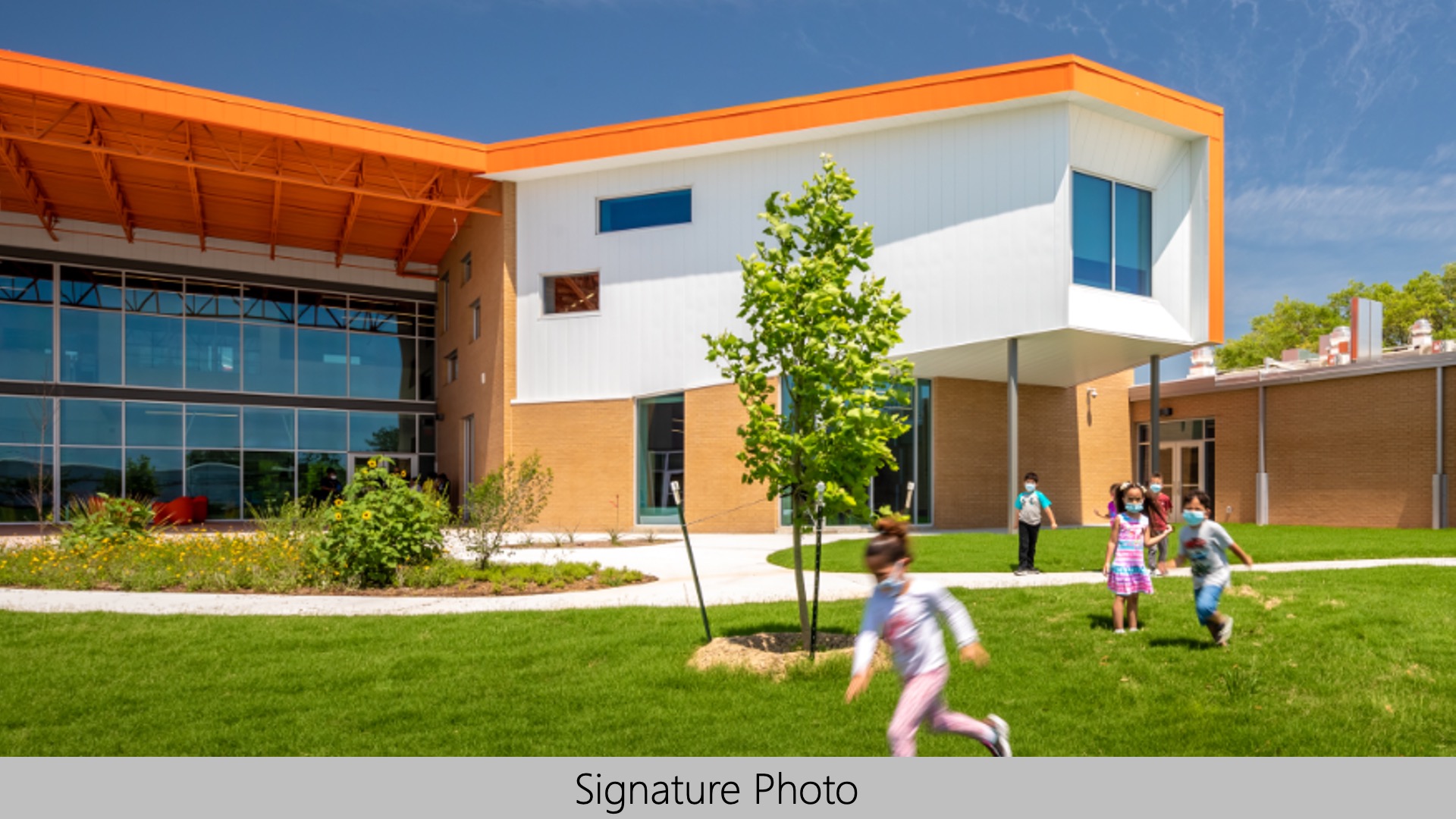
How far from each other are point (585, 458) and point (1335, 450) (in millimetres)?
20362

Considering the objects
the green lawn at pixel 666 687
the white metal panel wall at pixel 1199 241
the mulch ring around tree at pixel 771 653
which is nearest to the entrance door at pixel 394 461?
the green lawn at pixel 666 687

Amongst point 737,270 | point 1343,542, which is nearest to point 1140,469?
point 1343,542

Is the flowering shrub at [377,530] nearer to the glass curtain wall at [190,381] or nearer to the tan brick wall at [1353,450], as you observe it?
the glass curtain wall at [190,381]

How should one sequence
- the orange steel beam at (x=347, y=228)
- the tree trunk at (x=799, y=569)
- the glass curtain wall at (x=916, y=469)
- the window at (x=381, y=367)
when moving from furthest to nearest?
the window at (x=381, y=367) < the orange steel beam at (x=347, y=228) < the glass curtain wall at (x=916, y=469) < the tree trunk at (x=799, y=569)

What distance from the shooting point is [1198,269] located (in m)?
22.9

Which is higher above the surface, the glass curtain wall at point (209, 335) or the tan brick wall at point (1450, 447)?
the glass curtain wall at point (209, 335)

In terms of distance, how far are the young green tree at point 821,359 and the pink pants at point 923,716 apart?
312cm

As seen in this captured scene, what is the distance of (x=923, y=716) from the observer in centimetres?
481

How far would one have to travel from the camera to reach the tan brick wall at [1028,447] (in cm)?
2550

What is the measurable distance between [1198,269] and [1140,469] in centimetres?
1021

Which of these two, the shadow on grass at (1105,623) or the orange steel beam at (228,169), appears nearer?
the shadow on grass at (1105,623)

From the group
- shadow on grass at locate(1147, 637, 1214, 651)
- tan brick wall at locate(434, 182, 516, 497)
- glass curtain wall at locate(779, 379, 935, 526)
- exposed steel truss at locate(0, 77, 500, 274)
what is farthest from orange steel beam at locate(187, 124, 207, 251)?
shadow on grass at locate(1147, 637, 1214, 651)

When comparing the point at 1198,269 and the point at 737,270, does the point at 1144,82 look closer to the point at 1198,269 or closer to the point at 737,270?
the point at 1198,269

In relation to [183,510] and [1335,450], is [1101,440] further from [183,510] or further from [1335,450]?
[183,510]
